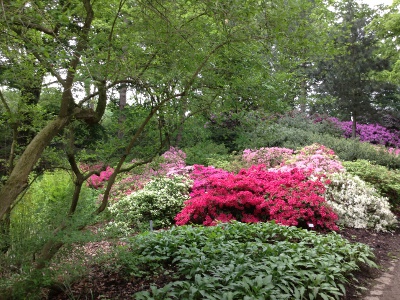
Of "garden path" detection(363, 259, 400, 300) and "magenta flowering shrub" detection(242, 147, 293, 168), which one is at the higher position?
"magenta flowering shrub" detection(242, 147, 293, 168)

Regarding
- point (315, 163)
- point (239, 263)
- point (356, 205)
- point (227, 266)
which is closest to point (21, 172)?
point (227, 266)

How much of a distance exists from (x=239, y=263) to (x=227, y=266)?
0.54ft

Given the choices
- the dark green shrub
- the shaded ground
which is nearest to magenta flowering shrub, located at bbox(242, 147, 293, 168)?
the dark green shrub

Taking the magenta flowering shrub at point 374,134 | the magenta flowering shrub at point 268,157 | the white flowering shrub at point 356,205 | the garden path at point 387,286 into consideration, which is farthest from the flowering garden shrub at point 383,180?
the magenta flowering shrub at point 374,134

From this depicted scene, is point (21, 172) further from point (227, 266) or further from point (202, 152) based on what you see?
point (202, 152)

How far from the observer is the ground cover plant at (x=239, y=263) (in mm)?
3162

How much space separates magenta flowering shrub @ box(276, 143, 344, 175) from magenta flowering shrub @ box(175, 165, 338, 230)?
1137 millimetres

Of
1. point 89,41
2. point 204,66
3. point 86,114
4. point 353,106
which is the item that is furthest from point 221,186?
point 353,106

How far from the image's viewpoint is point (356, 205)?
21.8 ft

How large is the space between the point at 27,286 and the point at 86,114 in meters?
1.48

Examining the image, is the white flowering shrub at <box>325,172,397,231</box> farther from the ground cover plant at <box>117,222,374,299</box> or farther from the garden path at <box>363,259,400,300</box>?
the garden path at <box>363,259,400,300</box>

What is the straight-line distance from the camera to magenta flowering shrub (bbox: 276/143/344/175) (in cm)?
785

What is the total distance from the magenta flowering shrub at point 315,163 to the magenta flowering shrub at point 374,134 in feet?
32.2

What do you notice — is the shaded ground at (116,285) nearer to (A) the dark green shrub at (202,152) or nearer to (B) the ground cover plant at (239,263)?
(B) the ground cover plant at (239,263)
